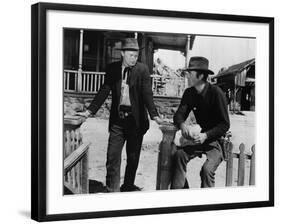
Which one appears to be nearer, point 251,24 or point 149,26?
point 149,26

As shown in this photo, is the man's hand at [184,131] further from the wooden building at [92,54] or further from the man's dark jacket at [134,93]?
the wooden building at [92,54]

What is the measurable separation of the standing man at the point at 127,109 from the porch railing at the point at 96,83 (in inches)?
1.2

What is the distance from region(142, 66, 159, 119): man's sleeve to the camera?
3.14 metres

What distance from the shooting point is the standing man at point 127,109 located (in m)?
3.08

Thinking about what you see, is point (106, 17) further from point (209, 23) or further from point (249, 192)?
point (249, 192)

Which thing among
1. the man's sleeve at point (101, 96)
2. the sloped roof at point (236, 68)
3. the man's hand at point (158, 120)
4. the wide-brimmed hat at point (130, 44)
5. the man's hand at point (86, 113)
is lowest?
the man's hand at point (158, 120)

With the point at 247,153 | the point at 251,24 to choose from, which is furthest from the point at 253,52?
the point at 247,153

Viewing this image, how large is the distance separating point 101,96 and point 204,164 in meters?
0.58

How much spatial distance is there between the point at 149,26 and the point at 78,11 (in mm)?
325

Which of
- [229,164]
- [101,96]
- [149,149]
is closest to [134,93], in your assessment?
[101,96]

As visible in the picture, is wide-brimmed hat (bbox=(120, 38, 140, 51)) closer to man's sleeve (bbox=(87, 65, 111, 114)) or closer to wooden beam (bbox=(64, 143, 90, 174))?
man's sleeve (bbox=(87, 65, 111, 114))

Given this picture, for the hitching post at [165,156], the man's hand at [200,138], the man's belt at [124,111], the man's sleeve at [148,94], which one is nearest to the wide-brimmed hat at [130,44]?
the man's sleeve at [148,94]

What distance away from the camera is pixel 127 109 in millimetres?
3111

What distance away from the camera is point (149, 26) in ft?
10.2
